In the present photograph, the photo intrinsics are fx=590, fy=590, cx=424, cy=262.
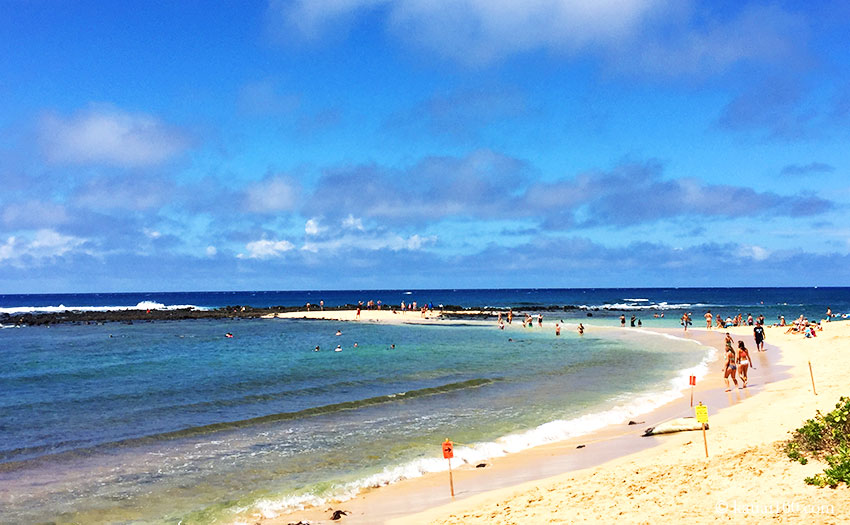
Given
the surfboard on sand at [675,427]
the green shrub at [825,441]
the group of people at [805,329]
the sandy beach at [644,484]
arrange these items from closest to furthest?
1. the sandy beach at [644,484]
2. the green shrub at [825,441]
3. the surfboard on sand at [675,427]
4. the group of people at [805,329]

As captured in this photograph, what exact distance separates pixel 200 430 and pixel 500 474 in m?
9.79

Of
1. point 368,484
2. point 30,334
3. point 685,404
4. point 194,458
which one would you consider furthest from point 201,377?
point 30,334

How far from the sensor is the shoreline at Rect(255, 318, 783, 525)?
438 inches

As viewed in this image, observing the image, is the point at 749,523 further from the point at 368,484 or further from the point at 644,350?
the point at 644,350

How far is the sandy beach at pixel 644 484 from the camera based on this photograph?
8.54m

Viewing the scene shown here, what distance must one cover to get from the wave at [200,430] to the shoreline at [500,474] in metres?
7.63

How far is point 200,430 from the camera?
1800cm

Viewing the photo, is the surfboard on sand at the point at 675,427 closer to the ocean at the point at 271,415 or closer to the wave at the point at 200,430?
the ocean at the point at 271,415

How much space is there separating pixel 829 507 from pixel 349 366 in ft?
88.0

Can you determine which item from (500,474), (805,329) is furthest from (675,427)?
(805,329)

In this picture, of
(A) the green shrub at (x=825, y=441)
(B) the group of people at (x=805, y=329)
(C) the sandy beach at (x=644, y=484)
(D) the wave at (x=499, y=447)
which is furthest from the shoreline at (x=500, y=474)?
(B) the group of people at (x=805, y=329)

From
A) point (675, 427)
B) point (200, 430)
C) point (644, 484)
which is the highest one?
point (644, 484)

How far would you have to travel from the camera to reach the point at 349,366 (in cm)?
3269

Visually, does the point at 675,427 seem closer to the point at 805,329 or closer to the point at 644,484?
the point at 644,484
